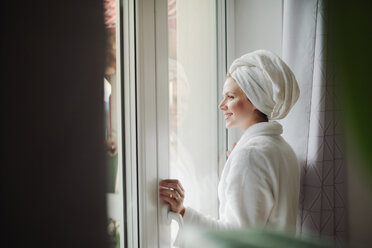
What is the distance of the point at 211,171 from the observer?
48.7 inches

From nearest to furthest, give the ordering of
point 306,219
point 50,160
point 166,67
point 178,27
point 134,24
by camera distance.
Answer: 1. point 50,160
2. point 134,24
3. point 166,67
4. point 178,27
5. point 306,219

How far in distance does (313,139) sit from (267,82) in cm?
35

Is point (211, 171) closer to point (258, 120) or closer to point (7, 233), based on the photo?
point (258, 120)

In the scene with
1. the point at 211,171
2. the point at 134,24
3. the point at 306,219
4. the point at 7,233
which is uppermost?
the point at 134,24

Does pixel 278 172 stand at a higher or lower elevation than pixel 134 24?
lower

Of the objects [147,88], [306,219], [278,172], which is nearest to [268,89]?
[278,172]

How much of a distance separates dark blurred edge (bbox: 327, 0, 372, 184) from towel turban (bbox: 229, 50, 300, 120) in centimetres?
76

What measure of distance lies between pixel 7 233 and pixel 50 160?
7 centimetres

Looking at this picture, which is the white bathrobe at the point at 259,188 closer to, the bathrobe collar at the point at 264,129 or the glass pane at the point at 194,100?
the bathrobe collar at the point at 264,129

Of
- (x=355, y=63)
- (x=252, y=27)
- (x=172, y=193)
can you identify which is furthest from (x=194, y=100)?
(x=355, y=63)

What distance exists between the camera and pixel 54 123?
12cm

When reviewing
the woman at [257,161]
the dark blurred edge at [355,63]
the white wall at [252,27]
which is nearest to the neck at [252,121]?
the woman at [257,161]

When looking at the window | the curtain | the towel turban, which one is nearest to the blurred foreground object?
the window

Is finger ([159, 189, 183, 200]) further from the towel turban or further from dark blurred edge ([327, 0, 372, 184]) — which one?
dark blurred edge ([327, 0, 372, 184])
